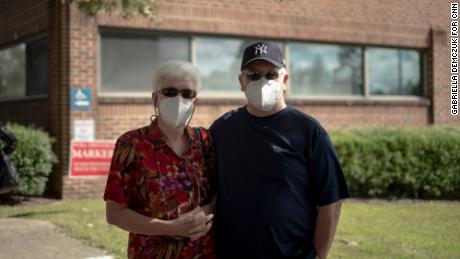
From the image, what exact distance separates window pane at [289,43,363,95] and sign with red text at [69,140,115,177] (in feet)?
15.3

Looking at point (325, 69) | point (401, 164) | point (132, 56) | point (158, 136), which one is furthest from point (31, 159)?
point (158, 136)

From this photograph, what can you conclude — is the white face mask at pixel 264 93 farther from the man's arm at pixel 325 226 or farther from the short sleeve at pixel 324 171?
the man's arm at pixel 325 226

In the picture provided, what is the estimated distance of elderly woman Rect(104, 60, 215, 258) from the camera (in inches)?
102

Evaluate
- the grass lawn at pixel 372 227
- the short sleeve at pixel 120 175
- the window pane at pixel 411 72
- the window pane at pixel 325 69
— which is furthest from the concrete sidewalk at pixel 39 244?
the window pane at pixel 411 72

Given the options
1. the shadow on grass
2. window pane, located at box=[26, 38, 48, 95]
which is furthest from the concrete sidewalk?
window pane, located at box=[26, 38, 48, 95]

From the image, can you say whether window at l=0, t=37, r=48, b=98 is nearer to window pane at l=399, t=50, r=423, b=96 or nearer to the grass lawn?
the grass lawn

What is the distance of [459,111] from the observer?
14.9 metres

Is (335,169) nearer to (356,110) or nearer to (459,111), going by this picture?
(356,110)

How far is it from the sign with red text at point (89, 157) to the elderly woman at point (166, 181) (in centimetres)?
730

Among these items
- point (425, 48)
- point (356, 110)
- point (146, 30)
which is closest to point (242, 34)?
point (146, 30)

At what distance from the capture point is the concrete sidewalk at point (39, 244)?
591cm

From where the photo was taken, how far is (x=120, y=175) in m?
2.60

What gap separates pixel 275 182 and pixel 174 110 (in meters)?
0.56

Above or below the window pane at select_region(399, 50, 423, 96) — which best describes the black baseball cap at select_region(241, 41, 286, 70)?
below
